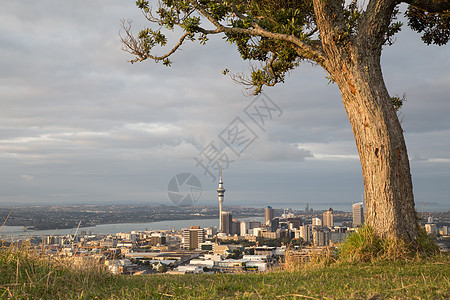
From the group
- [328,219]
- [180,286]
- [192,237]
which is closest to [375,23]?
[180,286]

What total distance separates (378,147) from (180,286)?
424cm

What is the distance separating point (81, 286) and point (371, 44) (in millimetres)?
6187

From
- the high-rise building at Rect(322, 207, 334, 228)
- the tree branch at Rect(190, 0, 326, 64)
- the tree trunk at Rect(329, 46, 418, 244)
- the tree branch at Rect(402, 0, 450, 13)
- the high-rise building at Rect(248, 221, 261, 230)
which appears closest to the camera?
the tree trunk at Rect(329, 46, 418, 244)

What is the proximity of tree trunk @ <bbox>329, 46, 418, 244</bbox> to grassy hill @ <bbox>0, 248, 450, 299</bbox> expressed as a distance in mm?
1212

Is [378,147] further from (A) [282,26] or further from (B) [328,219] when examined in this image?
(B) [328,219]

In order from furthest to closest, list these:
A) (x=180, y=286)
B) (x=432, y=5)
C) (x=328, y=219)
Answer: (x=328, y=219) < (x=432, y=5) < (x=180, y=286)

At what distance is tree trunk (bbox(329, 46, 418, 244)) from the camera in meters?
6.44

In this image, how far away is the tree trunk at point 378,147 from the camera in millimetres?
6441

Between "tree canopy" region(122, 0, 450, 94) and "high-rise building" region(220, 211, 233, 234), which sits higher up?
"tree canopy" region(122, 0, 450, 94)

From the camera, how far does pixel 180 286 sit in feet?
13.6

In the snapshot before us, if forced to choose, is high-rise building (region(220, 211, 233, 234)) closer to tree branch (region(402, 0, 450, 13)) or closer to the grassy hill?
tree branch (region(402, 0, 450, 13))

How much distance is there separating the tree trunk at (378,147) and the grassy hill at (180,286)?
121 cm

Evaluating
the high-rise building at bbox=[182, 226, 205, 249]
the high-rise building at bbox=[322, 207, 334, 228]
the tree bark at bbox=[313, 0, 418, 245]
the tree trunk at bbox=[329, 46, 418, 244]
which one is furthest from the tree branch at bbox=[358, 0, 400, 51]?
the high-rise building at bbox=[182, 226, 205, 249]

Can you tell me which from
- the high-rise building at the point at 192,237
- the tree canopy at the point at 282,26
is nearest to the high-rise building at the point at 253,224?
the high-rise building at the point at 192,237
